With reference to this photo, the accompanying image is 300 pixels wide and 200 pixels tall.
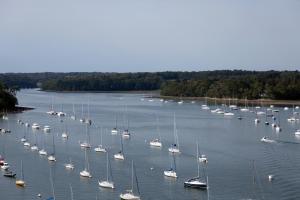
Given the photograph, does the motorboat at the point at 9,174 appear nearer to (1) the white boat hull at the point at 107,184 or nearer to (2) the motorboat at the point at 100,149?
(1) the white boat hull at the point at 107,184

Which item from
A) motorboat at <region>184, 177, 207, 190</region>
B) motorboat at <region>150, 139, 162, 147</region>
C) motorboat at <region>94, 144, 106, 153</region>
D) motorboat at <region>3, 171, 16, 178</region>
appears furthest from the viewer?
motorboat at <region>150, 139, 162, 147</region>

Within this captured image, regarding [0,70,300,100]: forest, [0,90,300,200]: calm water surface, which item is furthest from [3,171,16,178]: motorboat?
[0,70,300,100]: forest

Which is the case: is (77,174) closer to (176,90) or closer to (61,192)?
(61,192)

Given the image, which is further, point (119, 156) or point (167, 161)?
point (119, 156)

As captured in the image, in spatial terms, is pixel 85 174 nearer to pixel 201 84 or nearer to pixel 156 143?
pixel 156 143

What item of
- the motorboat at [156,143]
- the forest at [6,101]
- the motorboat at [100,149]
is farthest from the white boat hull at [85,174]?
the forest at [6,101]

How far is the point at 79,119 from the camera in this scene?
67.7 m

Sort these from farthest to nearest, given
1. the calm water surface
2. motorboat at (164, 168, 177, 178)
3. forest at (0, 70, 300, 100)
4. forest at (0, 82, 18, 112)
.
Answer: forest at (0, 70, 300, 100)
forest at (0, 82, 18, 112)
motorboat at (164, 168, 177, 178)
the calm water surface

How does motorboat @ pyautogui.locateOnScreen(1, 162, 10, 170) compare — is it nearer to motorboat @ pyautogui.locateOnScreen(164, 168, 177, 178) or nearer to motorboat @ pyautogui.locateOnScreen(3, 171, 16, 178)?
motorboat @ pyautogui.locateOnScreen(3, 171, 16, 178)

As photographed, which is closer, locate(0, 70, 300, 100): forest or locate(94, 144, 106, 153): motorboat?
locate(94, 144, 106, 153): motorboat

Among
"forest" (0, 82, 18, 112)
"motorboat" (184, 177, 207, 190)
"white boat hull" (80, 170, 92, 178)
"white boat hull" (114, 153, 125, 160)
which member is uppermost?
"forest" (0, 82, 18, 112)

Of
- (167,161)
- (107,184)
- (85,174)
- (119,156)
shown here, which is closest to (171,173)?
(107,184)

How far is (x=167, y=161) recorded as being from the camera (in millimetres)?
36938

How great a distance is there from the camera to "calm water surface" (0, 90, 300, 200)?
29.1 meters
